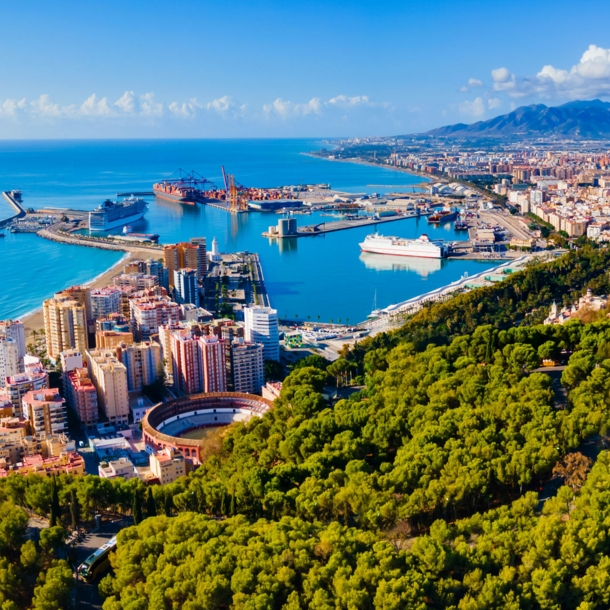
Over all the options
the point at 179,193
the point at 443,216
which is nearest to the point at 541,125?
Answer: the point at 179,193

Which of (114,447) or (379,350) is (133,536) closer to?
(114,447)

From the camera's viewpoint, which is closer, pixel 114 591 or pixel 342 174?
pixel 114 591

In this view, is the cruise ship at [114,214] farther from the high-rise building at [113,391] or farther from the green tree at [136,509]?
the green tree at [136,509]

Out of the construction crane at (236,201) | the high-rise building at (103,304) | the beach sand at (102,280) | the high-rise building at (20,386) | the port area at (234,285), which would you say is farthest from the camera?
the construction crane at (236,201)

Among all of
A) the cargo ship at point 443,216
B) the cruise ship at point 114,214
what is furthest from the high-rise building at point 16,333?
the cargo ship at point 443,216

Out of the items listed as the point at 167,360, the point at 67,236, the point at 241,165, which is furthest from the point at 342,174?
the point at 167,360

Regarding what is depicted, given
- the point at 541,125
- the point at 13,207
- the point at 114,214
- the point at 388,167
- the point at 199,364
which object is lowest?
the point at 199,364

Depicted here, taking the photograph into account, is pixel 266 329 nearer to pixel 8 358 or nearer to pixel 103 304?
pixel 103 304
